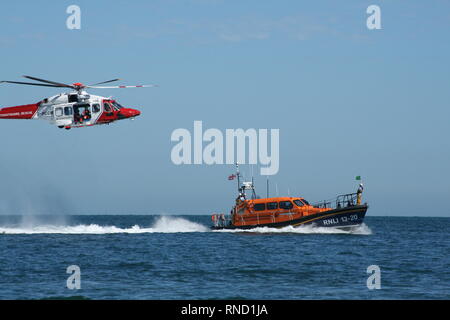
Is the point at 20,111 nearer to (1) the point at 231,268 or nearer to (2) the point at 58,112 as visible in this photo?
(2) the point at 58,112

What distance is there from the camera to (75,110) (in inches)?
1309

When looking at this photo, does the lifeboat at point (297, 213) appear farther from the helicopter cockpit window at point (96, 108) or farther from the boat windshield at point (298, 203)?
the helicopter cockpit window at point (96, 108)

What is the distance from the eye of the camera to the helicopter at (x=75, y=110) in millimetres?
33281

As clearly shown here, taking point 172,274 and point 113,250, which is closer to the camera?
point 172,274

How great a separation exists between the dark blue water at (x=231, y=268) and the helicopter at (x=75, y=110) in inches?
318

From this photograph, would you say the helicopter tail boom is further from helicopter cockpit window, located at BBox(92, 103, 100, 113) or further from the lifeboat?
the lifeboat

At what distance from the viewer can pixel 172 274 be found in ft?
93.8

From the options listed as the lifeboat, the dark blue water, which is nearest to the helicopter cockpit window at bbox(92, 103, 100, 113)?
the dark blue water

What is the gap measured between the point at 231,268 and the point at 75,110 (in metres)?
12.5

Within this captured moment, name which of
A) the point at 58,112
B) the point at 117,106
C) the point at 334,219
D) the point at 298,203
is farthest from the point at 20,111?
the point at 334,219

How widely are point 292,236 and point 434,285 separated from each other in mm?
22386
